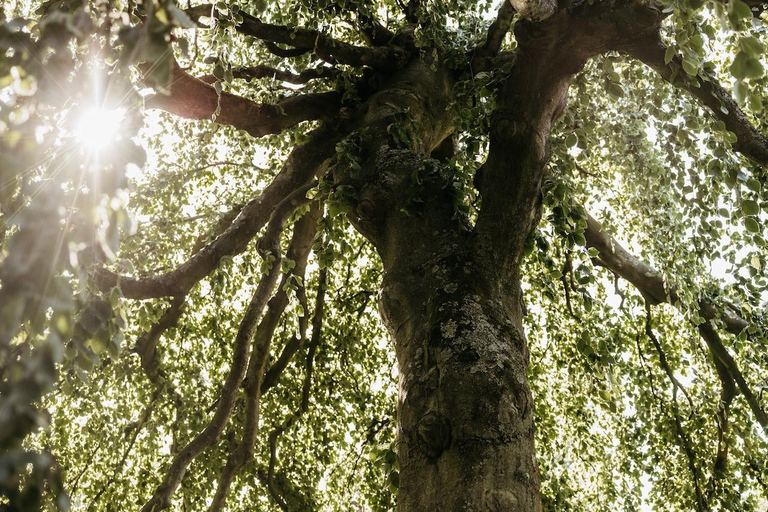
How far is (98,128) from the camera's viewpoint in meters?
1.05

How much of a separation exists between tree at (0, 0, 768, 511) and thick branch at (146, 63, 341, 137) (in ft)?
0.05

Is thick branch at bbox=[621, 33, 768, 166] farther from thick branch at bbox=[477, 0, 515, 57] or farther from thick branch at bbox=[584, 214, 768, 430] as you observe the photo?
thick branch at bbox=[584, 214, 768, 430]

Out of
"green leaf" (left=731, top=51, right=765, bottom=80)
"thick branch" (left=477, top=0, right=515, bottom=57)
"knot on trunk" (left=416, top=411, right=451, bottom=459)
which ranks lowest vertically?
"knot on trunk" (left=416, top=411, right=451, bottom=459)

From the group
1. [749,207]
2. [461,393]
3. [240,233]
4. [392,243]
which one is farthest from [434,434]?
[240,233]

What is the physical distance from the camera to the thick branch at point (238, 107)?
3.04 m

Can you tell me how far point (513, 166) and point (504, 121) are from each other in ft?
0.60

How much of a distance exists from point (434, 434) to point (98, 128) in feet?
3.79

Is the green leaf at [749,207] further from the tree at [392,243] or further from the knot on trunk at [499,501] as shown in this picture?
the knot on trunk at [499,501]

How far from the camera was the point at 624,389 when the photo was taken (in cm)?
598

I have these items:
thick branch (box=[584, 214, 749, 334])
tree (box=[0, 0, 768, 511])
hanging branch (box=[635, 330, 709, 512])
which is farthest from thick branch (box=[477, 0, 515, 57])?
hanging branch (box=[635, 330, 709, 512])

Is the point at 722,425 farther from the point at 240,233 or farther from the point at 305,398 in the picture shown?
the point at 240,233

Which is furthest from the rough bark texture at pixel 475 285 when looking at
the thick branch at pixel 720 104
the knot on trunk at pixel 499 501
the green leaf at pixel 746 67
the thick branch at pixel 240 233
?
the green leaf at pixel 746 67

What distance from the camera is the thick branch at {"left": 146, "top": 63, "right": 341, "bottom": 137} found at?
120 inches

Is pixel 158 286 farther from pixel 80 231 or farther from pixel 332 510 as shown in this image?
pixel 332 510
